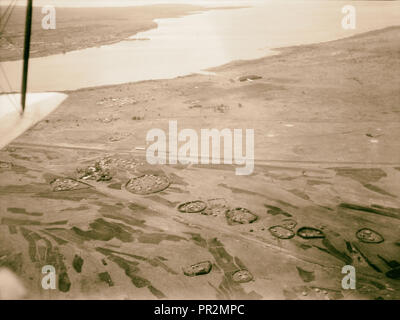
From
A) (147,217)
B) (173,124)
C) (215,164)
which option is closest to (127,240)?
(147,217)

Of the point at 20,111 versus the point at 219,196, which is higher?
the point at 20,111

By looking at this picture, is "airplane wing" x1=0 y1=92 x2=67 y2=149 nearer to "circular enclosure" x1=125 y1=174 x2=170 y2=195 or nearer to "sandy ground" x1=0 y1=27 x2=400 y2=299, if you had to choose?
"sandy ground" x1=0 y1=27 x2=400 y2=299

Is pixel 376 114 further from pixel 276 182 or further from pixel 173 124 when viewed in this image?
pixel 173 124

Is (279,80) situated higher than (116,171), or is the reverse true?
(279,80)

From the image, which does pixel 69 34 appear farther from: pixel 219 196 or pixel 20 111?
pixel 219 196

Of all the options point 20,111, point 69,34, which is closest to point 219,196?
point 20,111

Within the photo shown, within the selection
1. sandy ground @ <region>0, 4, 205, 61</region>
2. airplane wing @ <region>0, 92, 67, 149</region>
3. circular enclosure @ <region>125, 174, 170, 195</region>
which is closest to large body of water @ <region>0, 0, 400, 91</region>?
sandy ground @ <region>0, 4, 205, 61</region>
